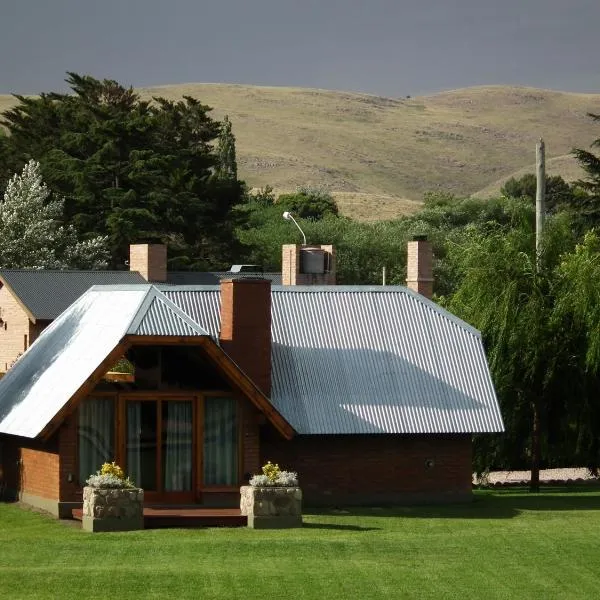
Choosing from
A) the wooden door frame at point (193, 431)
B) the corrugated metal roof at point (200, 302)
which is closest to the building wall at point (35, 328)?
the corrugated metal roof at point (200, 302)

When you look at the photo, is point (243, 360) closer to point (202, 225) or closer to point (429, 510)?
point (429, 510)

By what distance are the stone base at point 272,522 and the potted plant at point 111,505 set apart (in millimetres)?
1985

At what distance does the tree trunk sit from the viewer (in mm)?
40250

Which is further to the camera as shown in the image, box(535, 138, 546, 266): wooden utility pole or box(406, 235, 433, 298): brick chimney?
box(406, 235, 433, 298): brick chimney

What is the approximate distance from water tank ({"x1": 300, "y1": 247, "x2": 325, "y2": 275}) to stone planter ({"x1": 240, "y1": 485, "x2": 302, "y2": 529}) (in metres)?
16.8

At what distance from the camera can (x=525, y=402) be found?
40.6 metres

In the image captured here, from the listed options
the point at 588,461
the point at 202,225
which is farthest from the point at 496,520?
the point at 202,225

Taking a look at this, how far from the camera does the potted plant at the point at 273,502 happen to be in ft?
94.7

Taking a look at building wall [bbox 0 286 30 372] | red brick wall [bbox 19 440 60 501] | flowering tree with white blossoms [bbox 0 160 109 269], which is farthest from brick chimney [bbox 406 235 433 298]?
flowering tree with white blossoms [bbox 0 160 109 269]

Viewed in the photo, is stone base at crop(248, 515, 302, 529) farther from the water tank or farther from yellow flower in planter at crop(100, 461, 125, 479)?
the water tank

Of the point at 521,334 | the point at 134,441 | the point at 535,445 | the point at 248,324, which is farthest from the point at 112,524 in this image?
the point at 535,445

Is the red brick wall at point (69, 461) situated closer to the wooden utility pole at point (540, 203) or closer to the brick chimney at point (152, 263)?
the wooden utility pole at point (540, 203)

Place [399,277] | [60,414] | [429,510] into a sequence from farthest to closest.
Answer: [399,277] < [429,510] < [60,414]

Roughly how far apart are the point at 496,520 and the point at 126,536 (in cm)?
769
